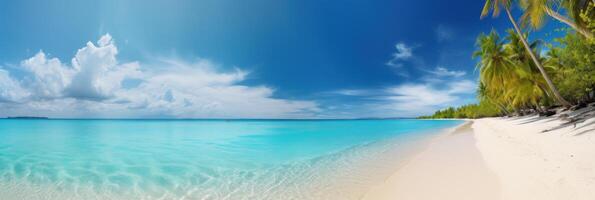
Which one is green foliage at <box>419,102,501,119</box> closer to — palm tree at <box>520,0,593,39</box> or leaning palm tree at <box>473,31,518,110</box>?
leaning palm tree at <box>473,31,518,110</box>

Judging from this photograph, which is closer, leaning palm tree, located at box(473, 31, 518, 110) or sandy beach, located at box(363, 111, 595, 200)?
sandy beach, located at box(363, 111, 595, 200)

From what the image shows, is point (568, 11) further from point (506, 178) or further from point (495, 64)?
point (495, 64)

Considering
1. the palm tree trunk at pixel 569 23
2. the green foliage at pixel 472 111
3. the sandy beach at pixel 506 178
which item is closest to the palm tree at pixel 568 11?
the palm tree trunk at pixel 569 23

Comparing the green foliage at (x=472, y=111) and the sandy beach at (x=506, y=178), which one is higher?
the green foliage at (x=472, y=111)

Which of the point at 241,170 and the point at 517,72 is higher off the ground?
the point at 517,72

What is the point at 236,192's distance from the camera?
16.1 ft

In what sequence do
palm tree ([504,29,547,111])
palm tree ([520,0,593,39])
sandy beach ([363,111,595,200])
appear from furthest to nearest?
palm tree ([504,29,547,111]) < palm tree ([520,0,593,39]) < sandy beach ([363,111,595,200])

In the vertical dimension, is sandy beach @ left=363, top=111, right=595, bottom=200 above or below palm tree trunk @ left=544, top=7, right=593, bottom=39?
below

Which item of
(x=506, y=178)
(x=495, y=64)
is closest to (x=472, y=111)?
(x=495, y=64)

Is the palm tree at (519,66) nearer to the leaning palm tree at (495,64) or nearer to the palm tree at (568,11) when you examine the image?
the leaning palm tree at (495,64)

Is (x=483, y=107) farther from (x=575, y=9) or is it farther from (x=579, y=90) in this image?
(x=575, y=9)

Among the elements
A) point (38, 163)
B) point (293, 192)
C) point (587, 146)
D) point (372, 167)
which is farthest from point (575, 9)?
point (38, 163)

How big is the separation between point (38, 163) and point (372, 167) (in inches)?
398

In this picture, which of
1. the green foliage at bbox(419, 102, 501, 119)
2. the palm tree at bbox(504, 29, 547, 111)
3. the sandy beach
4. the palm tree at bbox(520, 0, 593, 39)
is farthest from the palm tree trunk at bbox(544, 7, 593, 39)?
the green foliage at bbox(419, 102, 501, 119)
